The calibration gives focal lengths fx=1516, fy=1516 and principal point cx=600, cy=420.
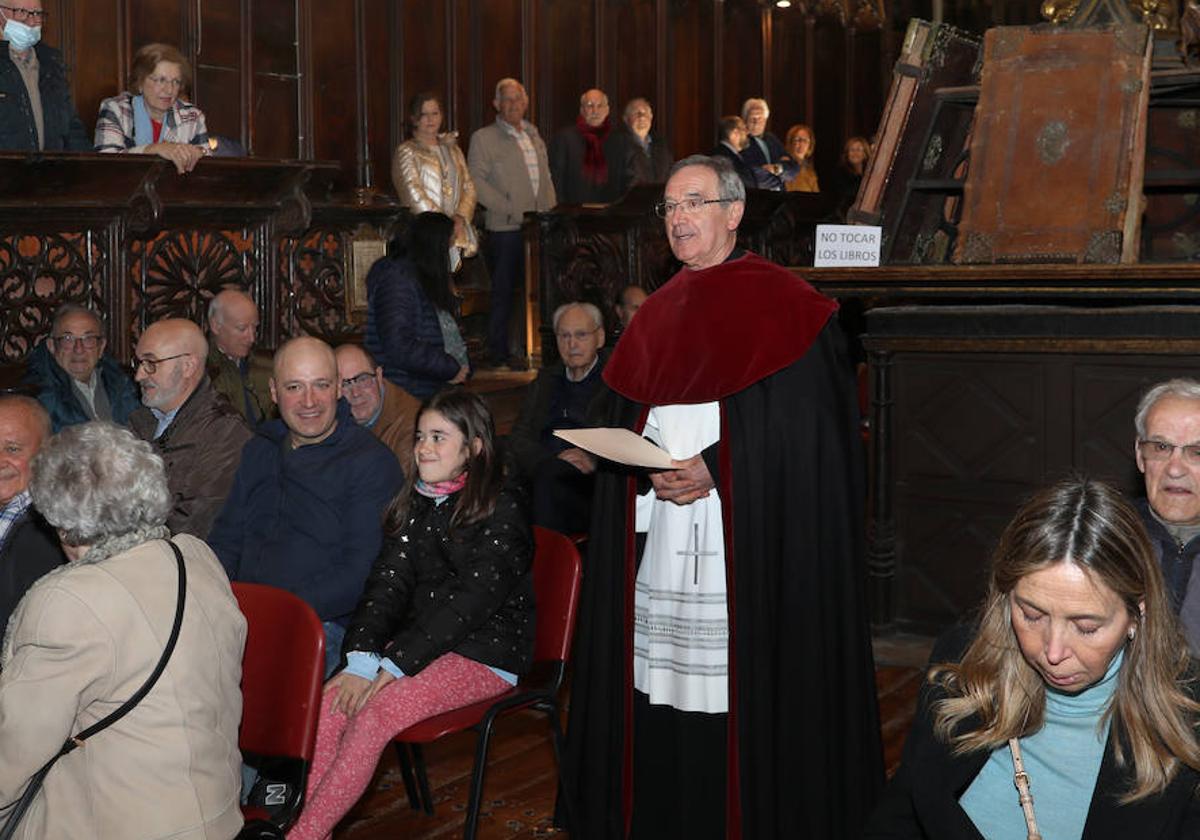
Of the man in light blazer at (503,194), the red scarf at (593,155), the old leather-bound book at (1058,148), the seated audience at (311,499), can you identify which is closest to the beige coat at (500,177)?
the man in light blazer at (503,194)

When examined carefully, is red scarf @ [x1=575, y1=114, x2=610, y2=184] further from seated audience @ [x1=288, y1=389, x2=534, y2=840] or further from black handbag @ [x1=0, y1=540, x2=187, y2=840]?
black handbag @ [x1=0, y1=540, x2=187, y2=840]

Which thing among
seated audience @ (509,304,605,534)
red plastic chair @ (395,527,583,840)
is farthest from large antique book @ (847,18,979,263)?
red plastic chair @ (395,527,583,840)

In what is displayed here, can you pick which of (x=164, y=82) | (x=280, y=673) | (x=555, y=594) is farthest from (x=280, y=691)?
(x=164, y=82)

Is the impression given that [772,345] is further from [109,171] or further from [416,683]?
[109,171]

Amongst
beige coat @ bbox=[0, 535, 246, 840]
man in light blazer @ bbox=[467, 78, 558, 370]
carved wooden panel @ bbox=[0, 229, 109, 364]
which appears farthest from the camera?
man in light blazer @ bbox=[467, 78, 558, 370]

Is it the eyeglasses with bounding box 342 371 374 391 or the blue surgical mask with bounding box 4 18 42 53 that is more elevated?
the blue surgical mask with bounding box 4 18 42 53

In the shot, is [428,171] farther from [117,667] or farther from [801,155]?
[117,667]

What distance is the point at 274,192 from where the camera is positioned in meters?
7.86

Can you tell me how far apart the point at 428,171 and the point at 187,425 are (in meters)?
5.38

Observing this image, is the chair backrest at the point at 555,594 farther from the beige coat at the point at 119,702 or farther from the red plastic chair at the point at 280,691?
the beige coat at the point at 119,702

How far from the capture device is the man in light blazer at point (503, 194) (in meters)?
10.7

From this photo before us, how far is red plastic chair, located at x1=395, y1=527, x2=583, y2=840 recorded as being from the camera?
370 centimetres

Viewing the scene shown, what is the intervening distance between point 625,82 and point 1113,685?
12169 millimetres

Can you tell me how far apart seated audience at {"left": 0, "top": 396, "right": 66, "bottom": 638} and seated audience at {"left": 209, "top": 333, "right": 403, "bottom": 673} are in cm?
56
